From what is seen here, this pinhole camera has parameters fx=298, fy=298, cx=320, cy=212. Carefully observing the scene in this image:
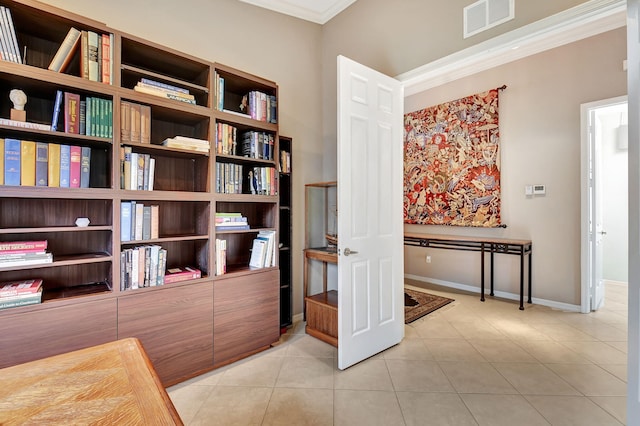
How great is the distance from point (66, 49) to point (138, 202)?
0.98 metres

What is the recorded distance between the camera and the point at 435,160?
467cm

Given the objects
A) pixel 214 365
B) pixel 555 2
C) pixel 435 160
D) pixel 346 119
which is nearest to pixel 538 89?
pixel 435 160

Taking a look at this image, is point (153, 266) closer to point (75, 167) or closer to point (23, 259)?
point (23, 259)

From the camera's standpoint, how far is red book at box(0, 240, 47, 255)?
157cm

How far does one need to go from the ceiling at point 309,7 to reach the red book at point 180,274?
2535 millimetres

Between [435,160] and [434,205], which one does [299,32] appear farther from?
[434,205]

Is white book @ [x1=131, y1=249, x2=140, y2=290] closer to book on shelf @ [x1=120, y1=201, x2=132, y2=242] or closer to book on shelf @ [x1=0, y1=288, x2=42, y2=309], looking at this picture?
book on shelf @ [x1=120, y1=201, x2=132, y2=242]

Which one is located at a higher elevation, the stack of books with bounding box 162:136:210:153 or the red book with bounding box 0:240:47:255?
the stack of books with bounding box 162:136:210:153

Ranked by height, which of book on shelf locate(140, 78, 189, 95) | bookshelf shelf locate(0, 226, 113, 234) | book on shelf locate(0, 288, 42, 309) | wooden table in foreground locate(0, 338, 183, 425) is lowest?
wooden table in foreground locate(0, 338, 183, 425)

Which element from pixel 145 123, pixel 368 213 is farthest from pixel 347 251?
pixel 145 123

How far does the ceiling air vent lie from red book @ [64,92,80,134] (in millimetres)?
2665

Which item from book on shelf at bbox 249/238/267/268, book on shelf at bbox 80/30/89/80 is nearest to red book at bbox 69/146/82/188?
book on shelf at bbox 80/30/89/80

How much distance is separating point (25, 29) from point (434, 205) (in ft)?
15.5

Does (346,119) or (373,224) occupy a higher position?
(346,119)
